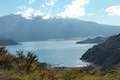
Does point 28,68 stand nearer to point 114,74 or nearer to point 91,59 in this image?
point 114,74

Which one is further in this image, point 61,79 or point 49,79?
point 49,79

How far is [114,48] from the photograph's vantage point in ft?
429

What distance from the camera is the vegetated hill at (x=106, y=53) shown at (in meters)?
120

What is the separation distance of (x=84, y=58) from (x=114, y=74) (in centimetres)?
14861

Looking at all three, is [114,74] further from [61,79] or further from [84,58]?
[84,58]

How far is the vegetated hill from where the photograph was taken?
392ft

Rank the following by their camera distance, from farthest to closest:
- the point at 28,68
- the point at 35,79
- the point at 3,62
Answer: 1. the point at 3,62
2. the point at 28,68
3. the point at 35,79

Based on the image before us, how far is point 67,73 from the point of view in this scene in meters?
10.3

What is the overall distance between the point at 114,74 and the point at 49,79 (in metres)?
2.14

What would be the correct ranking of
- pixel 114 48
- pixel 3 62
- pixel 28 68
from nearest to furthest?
pixel 28 68, pixel 3 62, pixel 114 48

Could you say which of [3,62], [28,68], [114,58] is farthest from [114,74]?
[114,58]

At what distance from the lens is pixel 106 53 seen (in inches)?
5335

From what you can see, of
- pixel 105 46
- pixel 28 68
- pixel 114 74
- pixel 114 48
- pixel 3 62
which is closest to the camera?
pixel 114 74

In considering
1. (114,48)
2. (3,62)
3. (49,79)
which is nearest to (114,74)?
(49,79)
